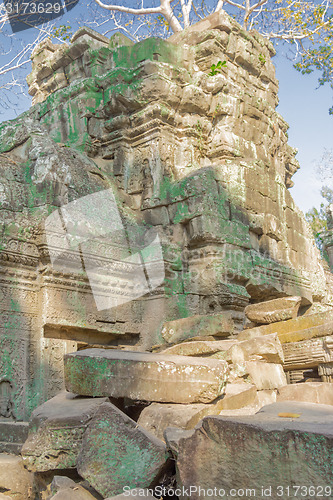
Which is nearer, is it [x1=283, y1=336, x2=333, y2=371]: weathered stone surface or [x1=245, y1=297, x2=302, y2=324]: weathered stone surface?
[x1=283, y1=336, x2=333, y2=371]: weathered stone surface

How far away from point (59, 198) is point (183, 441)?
5.09 meters

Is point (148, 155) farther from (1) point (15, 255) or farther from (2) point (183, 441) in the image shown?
(2) point (183, 441)

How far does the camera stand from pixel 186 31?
34.0ft

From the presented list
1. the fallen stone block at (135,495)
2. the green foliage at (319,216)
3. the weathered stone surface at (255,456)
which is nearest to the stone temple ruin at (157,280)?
the weathered stone surface at (255,456)

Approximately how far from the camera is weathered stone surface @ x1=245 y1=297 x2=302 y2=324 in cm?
611

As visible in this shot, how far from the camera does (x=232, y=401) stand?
13.1 ft

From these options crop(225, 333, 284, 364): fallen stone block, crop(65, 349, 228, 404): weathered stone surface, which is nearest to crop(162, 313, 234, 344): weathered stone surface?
crop(225, 333, 284, 364): fallen stone block

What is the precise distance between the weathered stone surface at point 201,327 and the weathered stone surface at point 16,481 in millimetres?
3383

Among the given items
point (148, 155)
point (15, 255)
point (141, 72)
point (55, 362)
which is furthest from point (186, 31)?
point (55, 362)

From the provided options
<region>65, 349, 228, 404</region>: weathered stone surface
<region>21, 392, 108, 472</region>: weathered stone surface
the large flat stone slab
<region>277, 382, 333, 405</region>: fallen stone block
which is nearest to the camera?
<region>21, 392, 108, 472</region>: weathered stone surface

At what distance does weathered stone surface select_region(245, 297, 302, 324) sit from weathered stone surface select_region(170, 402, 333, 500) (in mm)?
3425

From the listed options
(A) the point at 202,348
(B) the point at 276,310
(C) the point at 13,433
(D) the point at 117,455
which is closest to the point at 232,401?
(D) the point at 117,455

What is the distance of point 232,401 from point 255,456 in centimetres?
169

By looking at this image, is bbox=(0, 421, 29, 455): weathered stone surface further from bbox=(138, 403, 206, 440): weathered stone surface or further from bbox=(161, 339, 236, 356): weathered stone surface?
bbox=(161, 339, 236, 356): weathered stone surface
